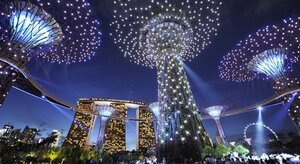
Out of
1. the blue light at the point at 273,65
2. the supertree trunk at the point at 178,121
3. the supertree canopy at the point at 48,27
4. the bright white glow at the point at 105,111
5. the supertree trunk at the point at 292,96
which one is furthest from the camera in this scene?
the bright white glow at the point at 105,111

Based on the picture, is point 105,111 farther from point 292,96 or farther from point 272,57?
point 292,96

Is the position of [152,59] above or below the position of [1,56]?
above

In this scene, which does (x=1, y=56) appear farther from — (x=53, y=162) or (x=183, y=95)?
(x=183, y=95)

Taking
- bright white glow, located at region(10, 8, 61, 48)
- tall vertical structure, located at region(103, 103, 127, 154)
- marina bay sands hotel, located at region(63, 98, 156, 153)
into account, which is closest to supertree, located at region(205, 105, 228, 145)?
marina bay sands hotel, located at region(63, 98, 156, 153)

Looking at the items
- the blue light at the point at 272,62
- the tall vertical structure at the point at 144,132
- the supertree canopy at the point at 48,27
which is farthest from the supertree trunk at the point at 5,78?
the tall vertical structure at the point at 144,132

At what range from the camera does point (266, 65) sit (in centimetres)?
2650

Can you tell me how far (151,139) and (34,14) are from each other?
46959 mm

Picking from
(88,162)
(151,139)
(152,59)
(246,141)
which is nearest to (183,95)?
(152,59)

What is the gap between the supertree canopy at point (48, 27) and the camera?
57.3 feet

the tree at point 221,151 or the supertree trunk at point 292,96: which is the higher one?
the supertree trunk at point 292,96

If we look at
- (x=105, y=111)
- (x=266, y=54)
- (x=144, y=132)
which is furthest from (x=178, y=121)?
(x=144, y=132)

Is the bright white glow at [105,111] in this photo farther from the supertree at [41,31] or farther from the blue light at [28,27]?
the blue light at [28,27]

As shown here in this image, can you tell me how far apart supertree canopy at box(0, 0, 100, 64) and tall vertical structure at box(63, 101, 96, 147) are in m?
33.5

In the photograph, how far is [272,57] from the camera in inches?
1006
